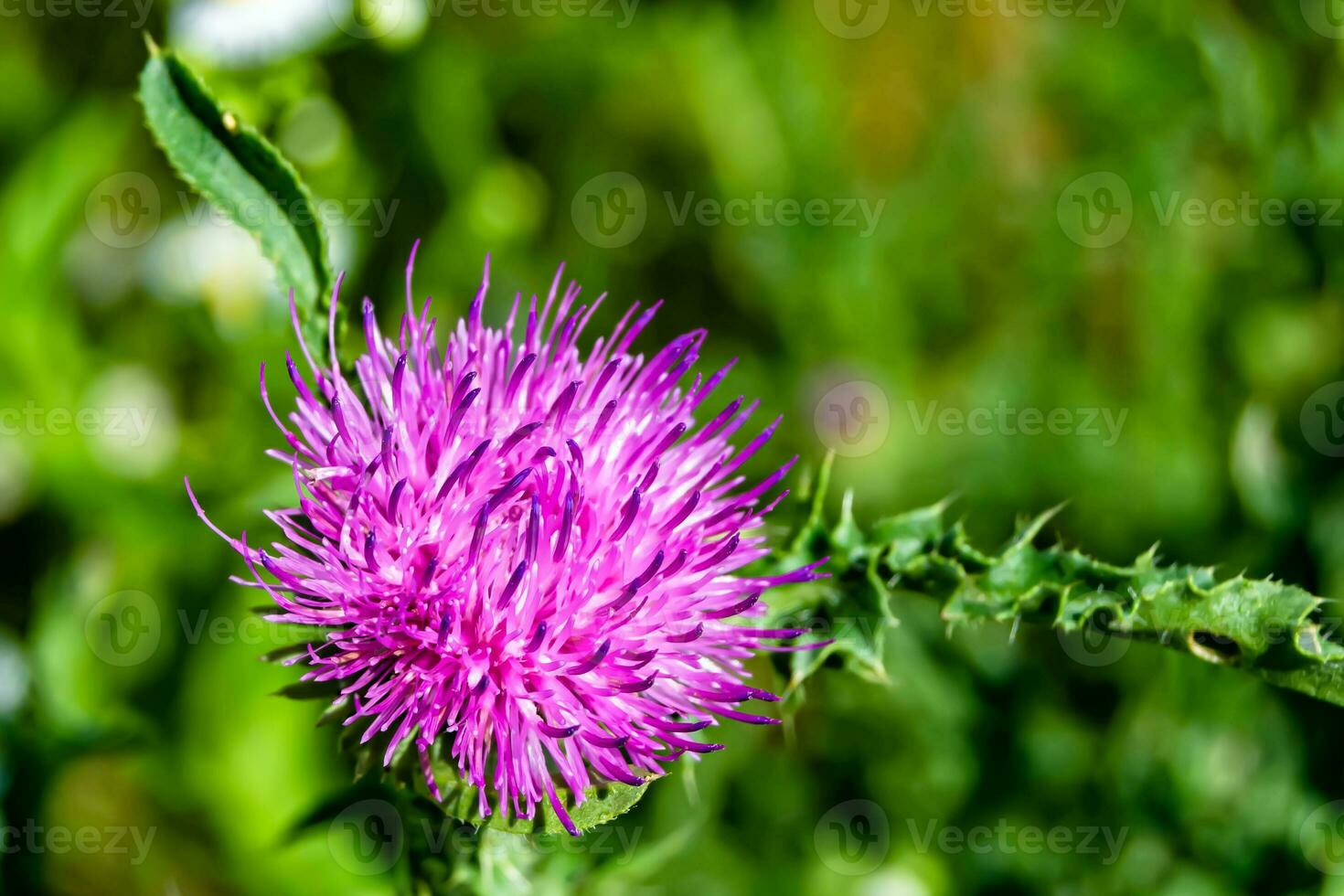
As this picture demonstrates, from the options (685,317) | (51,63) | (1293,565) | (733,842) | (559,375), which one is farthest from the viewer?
(685,317)

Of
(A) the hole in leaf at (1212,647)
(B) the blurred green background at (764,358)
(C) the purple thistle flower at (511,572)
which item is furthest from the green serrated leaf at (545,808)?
(A) the hole in leaf at (1212,647)

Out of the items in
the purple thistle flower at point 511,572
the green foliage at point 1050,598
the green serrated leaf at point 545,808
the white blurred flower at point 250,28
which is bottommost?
the green serrated leaf at point 545,808

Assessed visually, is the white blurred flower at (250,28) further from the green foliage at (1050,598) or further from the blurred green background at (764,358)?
the green foliage at (1050,598)

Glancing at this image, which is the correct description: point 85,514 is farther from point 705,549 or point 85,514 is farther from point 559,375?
point 705,549

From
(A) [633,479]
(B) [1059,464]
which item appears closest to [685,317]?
(B) [1059,464]

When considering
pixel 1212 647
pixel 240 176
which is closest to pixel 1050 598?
pixel 1212 647

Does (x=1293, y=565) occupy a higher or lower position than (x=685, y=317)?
lower

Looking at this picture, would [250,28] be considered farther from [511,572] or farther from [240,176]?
[511,572]
